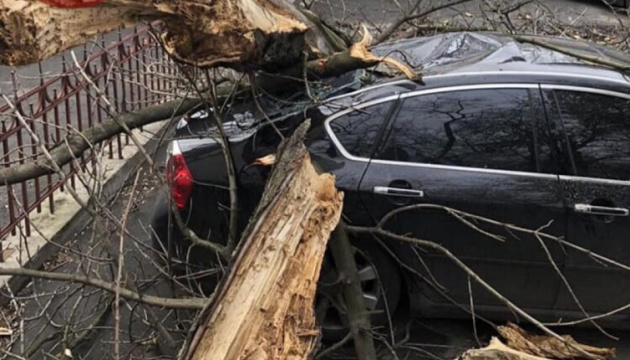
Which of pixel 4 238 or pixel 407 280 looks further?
pixel 4 238

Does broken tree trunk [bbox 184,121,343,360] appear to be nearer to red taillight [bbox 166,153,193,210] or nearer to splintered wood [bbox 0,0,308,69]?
splintered wood [bbox 0,0,308,69]

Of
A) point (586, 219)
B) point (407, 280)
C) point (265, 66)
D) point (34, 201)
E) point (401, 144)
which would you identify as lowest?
point (34, 201)

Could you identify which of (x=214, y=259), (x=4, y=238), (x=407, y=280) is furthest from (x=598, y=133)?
(x=4, y=238)

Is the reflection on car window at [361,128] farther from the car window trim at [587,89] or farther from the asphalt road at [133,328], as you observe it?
the asphalt road at [133,328]

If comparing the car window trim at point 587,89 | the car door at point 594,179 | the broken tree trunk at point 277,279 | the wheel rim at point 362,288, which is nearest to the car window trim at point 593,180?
the car door at point 594,179

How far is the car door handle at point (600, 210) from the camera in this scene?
3826mm

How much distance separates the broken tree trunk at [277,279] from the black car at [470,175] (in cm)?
111

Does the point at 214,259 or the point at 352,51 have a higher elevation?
the point at 352,51

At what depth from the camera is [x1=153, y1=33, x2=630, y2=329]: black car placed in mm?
3867

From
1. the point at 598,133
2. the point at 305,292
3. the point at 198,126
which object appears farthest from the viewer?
the point at 198,126

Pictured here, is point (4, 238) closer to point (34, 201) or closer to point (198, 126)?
point (34, 201)

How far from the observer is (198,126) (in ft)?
14.0

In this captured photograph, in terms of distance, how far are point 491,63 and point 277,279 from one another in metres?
2.24

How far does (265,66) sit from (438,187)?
108 centimetres
